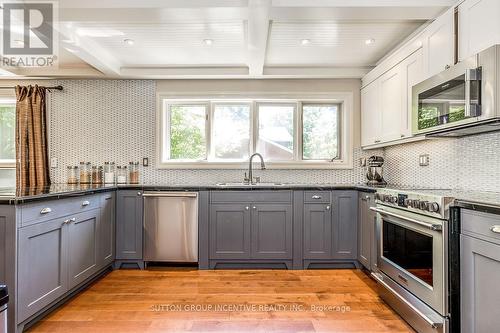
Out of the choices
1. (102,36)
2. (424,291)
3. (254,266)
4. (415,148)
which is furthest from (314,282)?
(102,36)

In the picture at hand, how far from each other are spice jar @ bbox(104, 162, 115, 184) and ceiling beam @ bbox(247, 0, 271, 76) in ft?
7.17

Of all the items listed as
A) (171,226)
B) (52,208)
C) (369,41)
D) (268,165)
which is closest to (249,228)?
(171,226)

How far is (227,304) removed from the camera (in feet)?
7.73

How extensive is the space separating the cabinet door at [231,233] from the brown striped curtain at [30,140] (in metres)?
2.30

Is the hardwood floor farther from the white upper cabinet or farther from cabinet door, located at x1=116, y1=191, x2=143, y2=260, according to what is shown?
the white upper cabinet

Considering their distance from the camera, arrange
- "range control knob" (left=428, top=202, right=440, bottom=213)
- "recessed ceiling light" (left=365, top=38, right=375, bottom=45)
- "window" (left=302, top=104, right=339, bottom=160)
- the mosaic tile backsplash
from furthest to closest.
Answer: "window" (left=302, top=104, right=339, bottom=160)
the mosaic tile backsplash
"recessed ceiling light" (left=365, top=38, right=375, bottom=45)
"range control knob" (left=428, top=202, right=440, bottom=213)

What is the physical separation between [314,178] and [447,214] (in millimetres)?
2159

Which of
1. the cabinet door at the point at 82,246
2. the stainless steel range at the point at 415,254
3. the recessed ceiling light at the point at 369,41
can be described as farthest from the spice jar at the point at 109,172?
the recessed ceiling light at the point at 369,41

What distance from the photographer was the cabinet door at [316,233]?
3.20m

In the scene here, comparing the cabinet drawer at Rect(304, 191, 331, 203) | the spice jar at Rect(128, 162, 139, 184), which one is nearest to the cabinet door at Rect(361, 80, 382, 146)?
the cabinet drawer at Rect(304, 191, 331, 203)

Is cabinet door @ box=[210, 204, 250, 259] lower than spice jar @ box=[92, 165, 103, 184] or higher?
lower

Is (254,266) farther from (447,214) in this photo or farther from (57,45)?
(57,45)

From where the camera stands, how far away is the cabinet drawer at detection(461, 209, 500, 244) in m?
1.41

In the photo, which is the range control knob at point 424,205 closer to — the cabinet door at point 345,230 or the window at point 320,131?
the cabinet door at point 345,230
